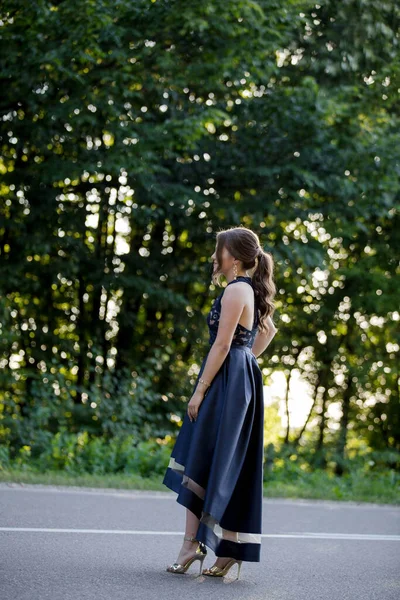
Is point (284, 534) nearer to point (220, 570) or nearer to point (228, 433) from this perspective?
point (220, 570)

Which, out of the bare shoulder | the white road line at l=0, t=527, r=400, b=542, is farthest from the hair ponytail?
the white road line at l=0, t=527, r=400, b=542

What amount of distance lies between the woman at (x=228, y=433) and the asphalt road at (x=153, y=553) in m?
0.25

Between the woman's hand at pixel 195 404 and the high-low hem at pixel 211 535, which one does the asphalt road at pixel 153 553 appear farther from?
the woman's hand at pixel 195 404

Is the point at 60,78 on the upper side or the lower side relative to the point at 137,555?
upper

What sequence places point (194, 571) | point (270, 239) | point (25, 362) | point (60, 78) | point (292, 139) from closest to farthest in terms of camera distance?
1. point (194, 571)
2. point (60, 78)
3. point (292, 139)
4. point (270, 239)
5. point (25, 362)

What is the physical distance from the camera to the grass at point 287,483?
10.3 m

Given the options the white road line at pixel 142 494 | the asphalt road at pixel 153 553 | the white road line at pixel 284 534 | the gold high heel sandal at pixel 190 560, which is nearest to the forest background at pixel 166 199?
the white road line at pixel 142 494

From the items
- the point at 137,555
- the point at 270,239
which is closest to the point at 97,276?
the point at 270,239

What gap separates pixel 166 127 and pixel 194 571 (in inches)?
369

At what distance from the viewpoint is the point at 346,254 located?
72.7ft

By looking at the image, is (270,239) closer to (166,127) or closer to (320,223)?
(320,223)

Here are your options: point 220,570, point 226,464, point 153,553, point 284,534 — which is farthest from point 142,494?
point 226,464

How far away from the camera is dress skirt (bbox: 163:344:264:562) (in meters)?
5.29

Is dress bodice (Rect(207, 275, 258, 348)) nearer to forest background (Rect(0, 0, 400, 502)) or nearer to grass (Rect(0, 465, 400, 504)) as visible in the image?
grass (Rect(0, 465, 400, 504))
